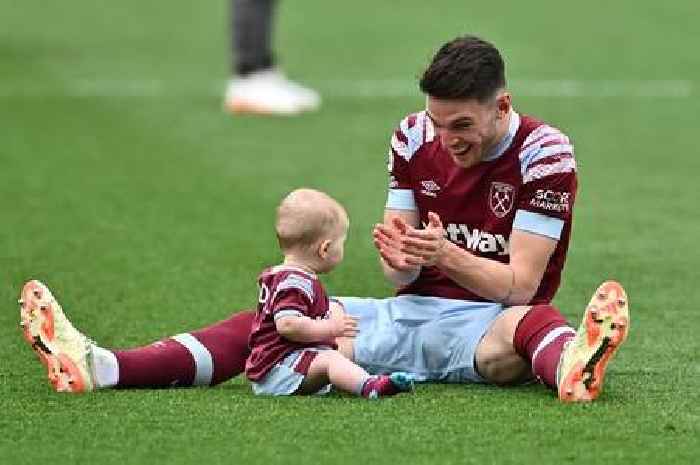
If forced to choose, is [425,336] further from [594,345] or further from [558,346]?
[594,345]

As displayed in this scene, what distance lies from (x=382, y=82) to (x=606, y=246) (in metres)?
5.31

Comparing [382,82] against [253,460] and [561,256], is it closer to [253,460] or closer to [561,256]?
[561,256]

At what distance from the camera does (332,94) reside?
500 inches

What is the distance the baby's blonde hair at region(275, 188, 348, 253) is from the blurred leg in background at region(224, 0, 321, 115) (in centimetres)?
639

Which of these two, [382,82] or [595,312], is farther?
[382,82]

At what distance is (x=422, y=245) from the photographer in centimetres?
520

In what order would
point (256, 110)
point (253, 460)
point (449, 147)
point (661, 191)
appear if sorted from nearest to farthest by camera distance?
point (253, 460), point (449, 147), point (661, 191), point (256, 110)

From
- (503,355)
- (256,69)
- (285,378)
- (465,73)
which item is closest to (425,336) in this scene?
(503,355)

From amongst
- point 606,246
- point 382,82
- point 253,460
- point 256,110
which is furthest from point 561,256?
point 382,82

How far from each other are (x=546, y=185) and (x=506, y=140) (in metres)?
0.18

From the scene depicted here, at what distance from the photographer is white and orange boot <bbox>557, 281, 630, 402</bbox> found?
5.01 metres

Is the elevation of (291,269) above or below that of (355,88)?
above

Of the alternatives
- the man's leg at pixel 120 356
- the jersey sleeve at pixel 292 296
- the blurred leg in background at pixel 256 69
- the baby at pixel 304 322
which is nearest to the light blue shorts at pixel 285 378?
the baby at pixel 304 322

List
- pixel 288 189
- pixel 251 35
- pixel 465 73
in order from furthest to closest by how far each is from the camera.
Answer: pixel 251 35, pixel 288 189, pixel 465 73
